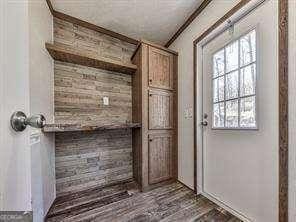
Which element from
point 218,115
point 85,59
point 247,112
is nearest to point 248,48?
point 247,112

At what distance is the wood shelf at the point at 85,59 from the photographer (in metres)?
1.59

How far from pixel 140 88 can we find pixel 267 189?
1.62 m

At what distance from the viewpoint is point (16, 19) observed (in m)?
0.41

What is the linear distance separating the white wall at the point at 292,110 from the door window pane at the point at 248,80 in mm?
291

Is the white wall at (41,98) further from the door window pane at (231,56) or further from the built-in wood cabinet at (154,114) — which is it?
the door window pane at (231,56)

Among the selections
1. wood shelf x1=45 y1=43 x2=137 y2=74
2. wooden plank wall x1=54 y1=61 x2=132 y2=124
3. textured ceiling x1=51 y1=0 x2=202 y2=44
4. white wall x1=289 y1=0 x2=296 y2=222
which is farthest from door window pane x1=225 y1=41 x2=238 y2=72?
wooden plank wall x1=54 y1=61 x2=132 y2=124

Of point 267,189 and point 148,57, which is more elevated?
point 148,57

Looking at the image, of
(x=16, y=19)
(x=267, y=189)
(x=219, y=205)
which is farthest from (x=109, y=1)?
(x=219, y=205)

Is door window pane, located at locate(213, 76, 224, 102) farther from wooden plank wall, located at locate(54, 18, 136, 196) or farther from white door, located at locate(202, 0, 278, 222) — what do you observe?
wooden plank wall, located at locate(54, 18, 136, 196)

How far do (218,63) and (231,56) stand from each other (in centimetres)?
16

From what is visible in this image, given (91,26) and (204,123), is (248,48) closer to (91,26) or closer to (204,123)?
(204,123)

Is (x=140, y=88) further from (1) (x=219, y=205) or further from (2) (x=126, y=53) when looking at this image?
(1) (x=219, y=205)

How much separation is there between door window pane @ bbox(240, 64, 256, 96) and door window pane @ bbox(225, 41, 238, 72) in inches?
4.9

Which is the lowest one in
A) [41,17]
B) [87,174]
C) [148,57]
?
[87,174]
